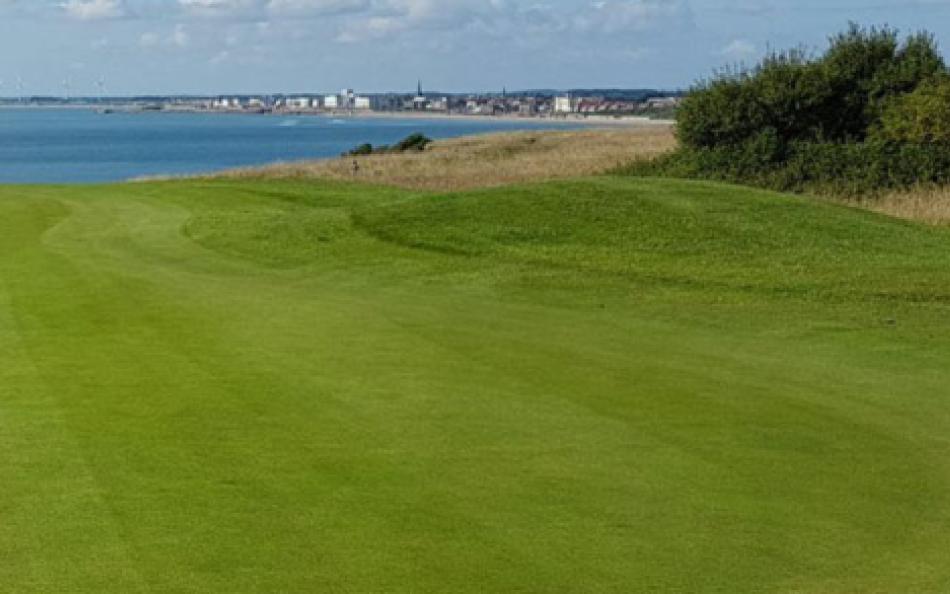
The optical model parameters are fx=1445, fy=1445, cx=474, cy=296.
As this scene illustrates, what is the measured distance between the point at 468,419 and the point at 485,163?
54885 mm

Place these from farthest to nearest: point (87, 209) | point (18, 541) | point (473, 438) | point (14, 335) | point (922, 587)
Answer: point (87, 209), point (14, 335), point (473, 438), point (18, 541), point (922, 587)

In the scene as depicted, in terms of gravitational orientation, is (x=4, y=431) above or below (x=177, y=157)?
above

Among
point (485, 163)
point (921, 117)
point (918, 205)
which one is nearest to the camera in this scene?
point (918, 205)

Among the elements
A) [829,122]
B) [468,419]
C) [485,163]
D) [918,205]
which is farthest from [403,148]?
[468,419]

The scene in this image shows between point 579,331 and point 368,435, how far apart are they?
5274 millimetres

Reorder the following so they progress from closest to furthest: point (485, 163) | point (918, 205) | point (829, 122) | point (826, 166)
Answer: point (918, 205)
point (826, 166)
point (829, 122)
point (485, 163)

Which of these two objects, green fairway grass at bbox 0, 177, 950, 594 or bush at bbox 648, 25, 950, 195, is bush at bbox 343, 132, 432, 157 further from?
green fairway grass at bbox 0, 177, 950, 594

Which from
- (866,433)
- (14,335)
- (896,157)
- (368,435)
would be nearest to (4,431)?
(368,435)

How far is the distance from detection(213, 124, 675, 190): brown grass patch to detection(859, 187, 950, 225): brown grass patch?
1200cm

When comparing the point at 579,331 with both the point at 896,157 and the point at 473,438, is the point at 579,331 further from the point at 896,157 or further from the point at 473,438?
the point at 896,157

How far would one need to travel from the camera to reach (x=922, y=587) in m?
6.89

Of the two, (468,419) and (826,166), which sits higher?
(468,419)

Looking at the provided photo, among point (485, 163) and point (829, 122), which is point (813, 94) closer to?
point (829, 122)

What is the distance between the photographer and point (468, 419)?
10.3 meters
